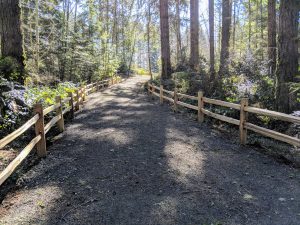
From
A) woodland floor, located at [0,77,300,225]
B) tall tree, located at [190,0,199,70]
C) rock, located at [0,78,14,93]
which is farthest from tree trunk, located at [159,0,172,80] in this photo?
rock, located at [0,78,14,93]

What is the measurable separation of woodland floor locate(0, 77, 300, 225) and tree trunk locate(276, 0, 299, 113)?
2.08 meters

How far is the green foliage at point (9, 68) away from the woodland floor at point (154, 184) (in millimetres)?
2740

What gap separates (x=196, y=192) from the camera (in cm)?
466

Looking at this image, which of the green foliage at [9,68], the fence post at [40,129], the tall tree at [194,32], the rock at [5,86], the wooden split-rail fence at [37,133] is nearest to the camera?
the wooden split-rail fence at [37,133]

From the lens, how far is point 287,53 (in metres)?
8.14

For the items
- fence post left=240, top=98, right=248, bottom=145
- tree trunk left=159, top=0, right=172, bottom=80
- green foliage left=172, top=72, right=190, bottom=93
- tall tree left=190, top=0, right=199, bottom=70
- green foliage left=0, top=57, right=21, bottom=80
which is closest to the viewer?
fence post left=240, top=98, right=248, bottom=145

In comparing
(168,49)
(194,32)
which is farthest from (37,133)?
(194,32)

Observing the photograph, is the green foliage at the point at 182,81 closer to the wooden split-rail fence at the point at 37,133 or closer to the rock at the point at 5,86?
the wooden split-rail fence at the point at 37,133

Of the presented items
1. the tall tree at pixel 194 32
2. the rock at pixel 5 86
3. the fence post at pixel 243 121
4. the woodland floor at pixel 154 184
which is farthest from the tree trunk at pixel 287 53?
the tall tree at pixel 194 32

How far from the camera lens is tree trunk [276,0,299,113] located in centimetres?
797

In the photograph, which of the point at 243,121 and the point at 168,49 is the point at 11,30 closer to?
the point at 243,121

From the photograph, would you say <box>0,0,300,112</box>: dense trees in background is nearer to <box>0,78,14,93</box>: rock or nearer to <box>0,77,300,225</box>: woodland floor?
<box>0,78,14,93</box>: rock

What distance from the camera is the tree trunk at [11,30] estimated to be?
30.0ft

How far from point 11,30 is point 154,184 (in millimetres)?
7196
